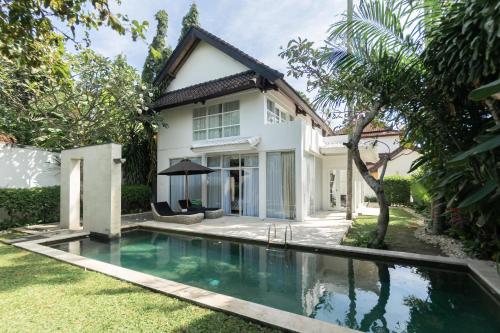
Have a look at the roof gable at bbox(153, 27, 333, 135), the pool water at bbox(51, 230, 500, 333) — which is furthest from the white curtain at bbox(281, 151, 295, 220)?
the pool water at bbox(51, 230, 500, 333)

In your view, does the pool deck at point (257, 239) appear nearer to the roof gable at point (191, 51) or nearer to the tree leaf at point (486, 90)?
the tree leaf at point (486, 90)

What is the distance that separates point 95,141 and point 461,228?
64.5 feet

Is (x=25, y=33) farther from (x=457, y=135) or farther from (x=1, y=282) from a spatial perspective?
(x=457, y=135)

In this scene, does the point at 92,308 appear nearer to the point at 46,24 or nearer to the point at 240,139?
the point at 46,24

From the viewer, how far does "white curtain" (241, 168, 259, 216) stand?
15938 mm

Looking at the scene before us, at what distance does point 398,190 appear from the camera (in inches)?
945

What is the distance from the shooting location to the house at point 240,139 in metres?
15.0

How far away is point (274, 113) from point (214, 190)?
6.07 meters

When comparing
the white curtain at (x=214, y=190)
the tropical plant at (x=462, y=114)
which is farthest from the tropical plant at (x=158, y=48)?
the tropical plant at (x=462, y=114)

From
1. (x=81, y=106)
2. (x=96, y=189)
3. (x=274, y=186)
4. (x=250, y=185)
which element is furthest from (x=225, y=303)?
(x=81, y=106)

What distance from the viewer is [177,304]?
5043 mm

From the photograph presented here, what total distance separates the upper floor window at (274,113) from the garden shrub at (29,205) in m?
12.1

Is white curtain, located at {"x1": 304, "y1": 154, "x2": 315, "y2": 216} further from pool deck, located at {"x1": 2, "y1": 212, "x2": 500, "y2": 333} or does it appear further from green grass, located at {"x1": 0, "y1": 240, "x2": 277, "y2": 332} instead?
green grass, located at {"x1": 0, "y1": 240, "x2": 277, "y2": 332}

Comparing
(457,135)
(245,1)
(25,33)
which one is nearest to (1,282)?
(25,33)
